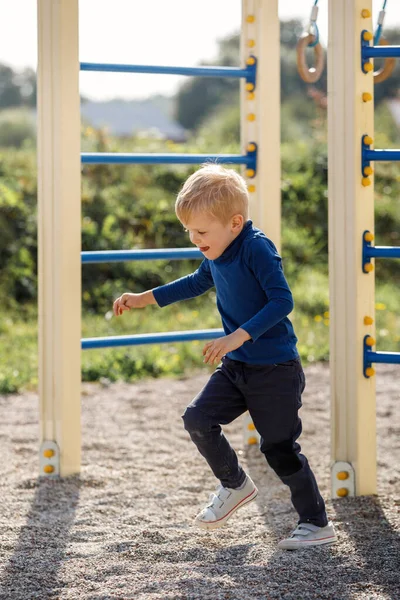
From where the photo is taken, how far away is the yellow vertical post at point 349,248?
9.67ft

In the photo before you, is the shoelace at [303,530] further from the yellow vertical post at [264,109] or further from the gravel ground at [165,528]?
the yellow vertical post at [264,109]

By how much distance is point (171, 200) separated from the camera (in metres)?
8.37

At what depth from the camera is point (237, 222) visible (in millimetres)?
2494

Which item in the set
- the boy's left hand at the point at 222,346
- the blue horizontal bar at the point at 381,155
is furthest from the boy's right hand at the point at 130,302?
the blue horizontal bar at the point at 381,155

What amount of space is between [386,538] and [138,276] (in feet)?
17.6

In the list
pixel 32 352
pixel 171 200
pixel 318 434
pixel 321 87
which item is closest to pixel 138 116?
pixel 321 87

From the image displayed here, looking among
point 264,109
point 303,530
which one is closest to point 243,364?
point 303,530

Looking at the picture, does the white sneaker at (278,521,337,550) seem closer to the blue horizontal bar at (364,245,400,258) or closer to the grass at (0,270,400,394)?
the blue horizontal bar at (364,245,400,258)

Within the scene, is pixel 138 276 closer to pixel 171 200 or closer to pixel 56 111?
pixel 171 200

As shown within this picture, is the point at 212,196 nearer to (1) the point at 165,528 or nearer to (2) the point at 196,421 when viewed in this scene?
(2) the point at 196,421

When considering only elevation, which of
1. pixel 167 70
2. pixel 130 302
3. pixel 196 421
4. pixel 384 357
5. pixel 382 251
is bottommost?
pixel 196 421

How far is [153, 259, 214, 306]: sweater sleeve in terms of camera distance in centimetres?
272

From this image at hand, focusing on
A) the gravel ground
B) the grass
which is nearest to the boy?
the gravel ground

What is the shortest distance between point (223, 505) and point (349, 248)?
97 cm
